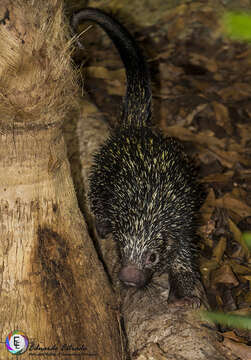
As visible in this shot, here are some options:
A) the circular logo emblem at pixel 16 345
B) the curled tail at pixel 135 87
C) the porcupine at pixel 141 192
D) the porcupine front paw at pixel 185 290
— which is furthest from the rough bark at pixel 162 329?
the curled tail at pixel 135 87

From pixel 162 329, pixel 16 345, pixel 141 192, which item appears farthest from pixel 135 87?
pixel 16 345

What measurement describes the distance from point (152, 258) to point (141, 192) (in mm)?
632

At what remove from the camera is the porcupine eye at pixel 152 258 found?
12.3ft

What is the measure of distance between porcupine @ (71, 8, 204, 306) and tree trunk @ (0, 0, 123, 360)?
1.65ft

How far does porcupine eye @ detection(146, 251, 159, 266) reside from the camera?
3764mm

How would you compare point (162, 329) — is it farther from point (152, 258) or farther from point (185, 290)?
point (152, 258)

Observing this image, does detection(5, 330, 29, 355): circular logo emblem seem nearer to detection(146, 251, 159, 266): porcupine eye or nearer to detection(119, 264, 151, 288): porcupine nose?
detection(119, 264, 151, 288): porcupine nose

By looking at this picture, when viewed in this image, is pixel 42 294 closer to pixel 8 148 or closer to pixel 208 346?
pixel 8 148

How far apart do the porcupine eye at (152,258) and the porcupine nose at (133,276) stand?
0.14 meters

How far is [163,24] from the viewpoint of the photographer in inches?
331

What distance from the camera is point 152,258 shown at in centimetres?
383

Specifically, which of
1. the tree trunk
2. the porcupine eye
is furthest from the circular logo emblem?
the porcupine eye

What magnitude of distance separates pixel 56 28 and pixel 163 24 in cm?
640

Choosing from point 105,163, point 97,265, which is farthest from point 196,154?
point 97,265
